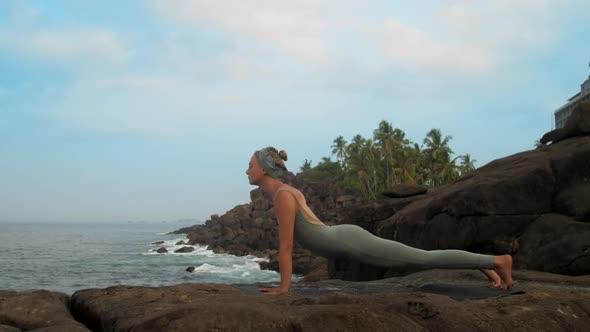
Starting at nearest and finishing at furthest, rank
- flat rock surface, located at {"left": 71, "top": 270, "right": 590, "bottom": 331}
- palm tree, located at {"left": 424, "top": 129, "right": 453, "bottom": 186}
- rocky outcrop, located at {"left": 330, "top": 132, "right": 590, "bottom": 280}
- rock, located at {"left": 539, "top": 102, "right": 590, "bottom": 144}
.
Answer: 1. flat rock surface, located at {"left": 71, "top": 270, "right": 590, "bottom": 331}
2. rocky outcrop, located at {"left": 330, "top": 132, "right": 590, "bottom": 280}
3. rock, located at {"left": 539, "top": 102, "right": 590, "bottom": 144}
4. palm tree, located at {"left": 424, "top": 129, "right": 453, "bottom": 186}

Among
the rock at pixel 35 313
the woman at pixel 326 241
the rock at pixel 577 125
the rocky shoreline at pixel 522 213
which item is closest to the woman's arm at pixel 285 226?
the woman at pixel 326 241

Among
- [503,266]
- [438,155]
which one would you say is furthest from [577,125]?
[438,155]

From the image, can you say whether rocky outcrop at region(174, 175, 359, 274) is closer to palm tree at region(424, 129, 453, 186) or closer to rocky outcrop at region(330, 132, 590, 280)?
palm tree at region(424, 129, 453, 186)

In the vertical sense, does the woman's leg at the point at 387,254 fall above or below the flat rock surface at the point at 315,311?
above

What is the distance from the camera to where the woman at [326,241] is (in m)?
4.66

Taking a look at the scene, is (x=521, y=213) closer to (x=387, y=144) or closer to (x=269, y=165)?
(x=269, y=165)

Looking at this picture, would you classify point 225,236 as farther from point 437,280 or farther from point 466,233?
point 437,280

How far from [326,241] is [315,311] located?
1.72 metres

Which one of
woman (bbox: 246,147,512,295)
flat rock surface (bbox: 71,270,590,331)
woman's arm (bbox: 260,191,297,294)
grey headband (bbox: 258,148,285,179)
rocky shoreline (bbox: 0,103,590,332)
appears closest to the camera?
flat rock surface (bbox: 71,270,590,331)

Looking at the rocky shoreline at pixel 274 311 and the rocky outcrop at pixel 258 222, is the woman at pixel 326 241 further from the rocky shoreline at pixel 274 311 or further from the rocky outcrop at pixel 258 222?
the rocky outcrop at pixel 258 222

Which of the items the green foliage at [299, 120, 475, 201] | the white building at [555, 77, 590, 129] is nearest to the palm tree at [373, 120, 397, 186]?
the green foliage at [299, 120, 475, 201]

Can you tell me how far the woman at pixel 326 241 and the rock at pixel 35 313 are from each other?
1735 millimetres

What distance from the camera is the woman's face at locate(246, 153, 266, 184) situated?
4.95 m

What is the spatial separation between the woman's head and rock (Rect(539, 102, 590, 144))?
47.9 feet
